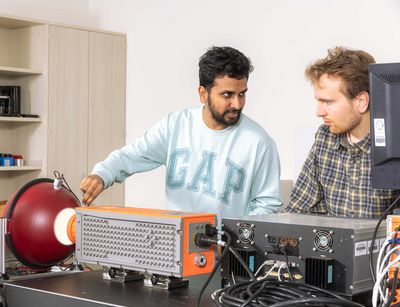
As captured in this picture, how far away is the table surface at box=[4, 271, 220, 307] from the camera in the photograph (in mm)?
1445

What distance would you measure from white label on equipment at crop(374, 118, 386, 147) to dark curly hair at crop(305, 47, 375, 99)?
0.73m

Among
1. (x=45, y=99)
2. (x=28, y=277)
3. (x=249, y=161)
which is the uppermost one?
(x=45, y=99)

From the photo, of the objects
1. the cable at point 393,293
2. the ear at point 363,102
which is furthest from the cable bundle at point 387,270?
the ear at point 363,102

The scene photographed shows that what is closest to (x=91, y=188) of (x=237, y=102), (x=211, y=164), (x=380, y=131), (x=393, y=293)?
(x=211, y=164)

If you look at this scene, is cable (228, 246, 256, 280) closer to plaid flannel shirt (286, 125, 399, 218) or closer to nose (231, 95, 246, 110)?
plaid flannel shirt (286, 125, 399, 218)

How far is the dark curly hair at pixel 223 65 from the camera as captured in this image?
2.53 meters

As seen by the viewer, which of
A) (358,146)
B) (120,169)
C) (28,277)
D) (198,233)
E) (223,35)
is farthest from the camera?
(223,35)

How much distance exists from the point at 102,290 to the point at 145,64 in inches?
158

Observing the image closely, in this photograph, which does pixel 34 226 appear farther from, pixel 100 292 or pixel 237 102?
pixel 237 102

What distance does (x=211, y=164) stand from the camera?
8.03ft

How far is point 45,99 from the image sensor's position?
16.4ft

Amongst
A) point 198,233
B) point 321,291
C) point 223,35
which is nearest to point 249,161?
point 198,233

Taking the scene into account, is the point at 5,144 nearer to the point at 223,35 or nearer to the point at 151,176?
the point at 151,176

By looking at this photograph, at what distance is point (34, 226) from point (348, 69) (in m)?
1.17
